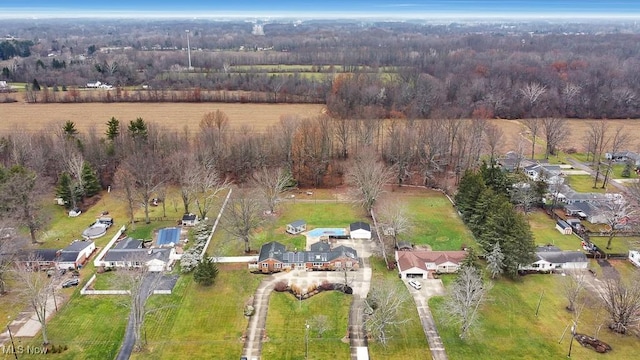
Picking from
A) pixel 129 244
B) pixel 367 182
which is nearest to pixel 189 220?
pixel 129 244

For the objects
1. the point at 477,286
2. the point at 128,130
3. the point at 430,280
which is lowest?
the point at 430,280

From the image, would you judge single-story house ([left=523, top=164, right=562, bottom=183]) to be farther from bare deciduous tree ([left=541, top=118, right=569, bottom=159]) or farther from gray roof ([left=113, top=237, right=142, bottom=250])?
gray roof ([left=113, top=237, right=142, bottom=250])

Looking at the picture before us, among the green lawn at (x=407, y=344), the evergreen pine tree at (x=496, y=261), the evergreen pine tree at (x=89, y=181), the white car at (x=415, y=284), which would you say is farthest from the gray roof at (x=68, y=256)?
the evergreen pine tree at (x=496, y=261)

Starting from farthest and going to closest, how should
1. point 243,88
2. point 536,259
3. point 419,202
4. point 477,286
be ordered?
point 243,88 → point 419,202 → point 536,259 → point 477,286

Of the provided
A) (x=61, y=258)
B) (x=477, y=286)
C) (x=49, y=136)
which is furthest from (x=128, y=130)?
(x=477, y=286)

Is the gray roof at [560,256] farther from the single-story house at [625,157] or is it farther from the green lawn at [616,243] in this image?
the single-story house at [625,157]

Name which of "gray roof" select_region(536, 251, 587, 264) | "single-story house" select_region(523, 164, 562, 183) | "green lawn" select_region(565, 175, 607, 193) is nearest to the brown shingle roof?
"gray roof" select_region(536, 251, 587, 264)

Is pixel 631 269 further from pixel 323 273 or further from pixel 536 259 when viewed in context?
pixel 323 273
